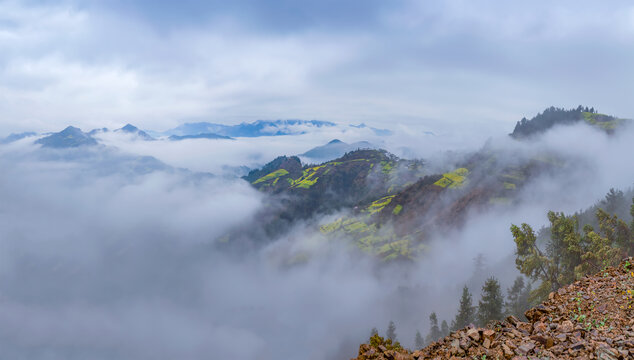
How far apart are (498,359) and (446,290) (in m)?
144

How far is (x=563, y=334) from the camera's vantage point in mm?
9742

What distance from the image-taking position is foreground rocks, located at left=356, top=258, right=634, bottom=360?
8875 mm

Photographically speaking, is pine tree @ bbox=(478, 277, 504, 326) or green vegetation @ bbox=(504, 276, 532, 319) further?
green vegetation @ bbox=(504, 276, 532, 319)

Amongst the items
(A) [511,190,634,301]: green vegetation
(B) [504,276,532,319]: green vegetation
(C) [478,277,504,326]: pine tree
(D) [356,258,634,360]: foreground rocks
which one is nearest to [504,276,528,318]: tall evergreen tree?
(B) [504,276,532,319]: green vegetation

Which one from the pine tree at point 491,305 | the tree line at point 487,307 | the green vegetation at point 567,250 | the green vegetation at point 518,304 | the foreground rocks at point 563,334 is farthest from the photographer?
the green vegetation at point 518,304

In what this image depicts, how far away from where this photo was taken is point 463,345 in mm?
11070

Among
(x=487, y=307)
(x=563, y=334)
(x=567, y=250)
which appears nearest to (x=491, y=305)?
(x=487, y=307)

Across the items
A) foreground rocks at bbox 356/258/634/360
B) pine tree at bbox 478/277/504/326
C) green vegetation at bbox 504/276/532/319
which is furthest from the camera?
green vegetation at bbox 504/276/532/319

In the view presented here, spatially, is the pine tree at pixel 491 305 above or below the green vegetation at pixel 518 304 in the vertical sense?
above

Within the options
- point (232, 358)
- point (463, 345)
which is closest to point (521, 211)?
point (232, 358)

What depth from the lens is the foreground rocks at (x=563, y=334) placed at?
8.88m

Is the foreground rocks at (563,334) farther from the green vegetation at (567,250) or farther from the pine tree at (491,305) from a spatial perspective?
the pine tree at (491,305)

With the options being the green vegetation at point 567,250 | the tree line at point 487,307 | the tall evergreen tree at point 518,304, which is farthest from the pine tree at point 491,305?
the green vegetation at point 567,250

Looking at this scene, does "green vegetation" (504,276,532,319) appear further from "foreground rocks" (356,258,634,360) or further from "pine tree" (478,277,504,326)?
"foreground rocks" (356,258,634,360)
